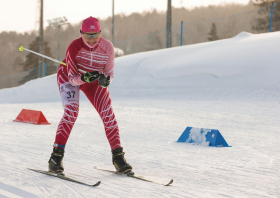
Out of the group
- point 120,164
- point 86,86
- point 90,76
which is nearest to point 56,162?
point 120,164

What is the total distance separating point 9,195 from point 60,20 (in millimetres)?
33103

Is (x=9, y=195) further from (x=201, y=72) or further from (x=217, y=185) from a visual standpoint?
(x=201, y=72)

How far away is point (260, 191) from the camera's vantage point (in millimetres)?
2748

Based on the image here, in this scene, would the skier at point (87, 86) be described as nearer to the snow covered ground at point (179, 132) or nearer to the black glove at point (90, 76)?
the black glove at point (90, 76)

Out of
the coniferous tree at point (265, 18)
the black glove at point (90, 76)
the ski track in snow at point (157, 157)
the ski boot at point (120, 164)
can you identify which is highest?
the coniferous tree at point (265, 18)

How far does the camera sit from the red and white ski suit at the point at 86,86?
10.6ft

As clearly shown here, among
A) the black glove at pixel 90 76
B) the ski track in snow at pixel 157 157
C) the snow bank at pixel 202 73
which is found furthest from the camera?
the snow bank at pixel 202 73

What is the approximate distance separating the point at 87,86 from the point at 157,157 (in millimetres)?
1341

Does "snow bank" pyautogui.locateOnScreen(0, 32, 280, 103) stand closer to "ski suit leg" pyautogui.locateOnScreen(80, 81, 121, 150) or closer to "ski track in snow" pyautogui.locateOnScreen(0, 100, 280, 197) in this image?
"ski track in snow" pyautogui.locateOnScreen(0, 100, 280, 197)

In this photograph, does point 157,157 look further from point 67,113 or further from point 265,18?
point 265,18

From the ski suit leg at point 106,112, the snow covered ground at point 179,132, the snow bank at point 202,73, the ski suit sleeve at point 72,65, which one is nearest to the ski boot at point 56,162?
the snow covered ground at point 179,132

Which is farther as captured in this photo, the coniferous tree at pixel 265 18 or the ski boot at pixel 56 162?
the coniferous tree at pixel 265 18

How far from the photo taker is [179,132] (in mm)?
5938

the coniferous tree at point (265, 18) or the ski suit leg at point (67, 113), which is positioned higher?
the coniferous tree at point (265, 18)
